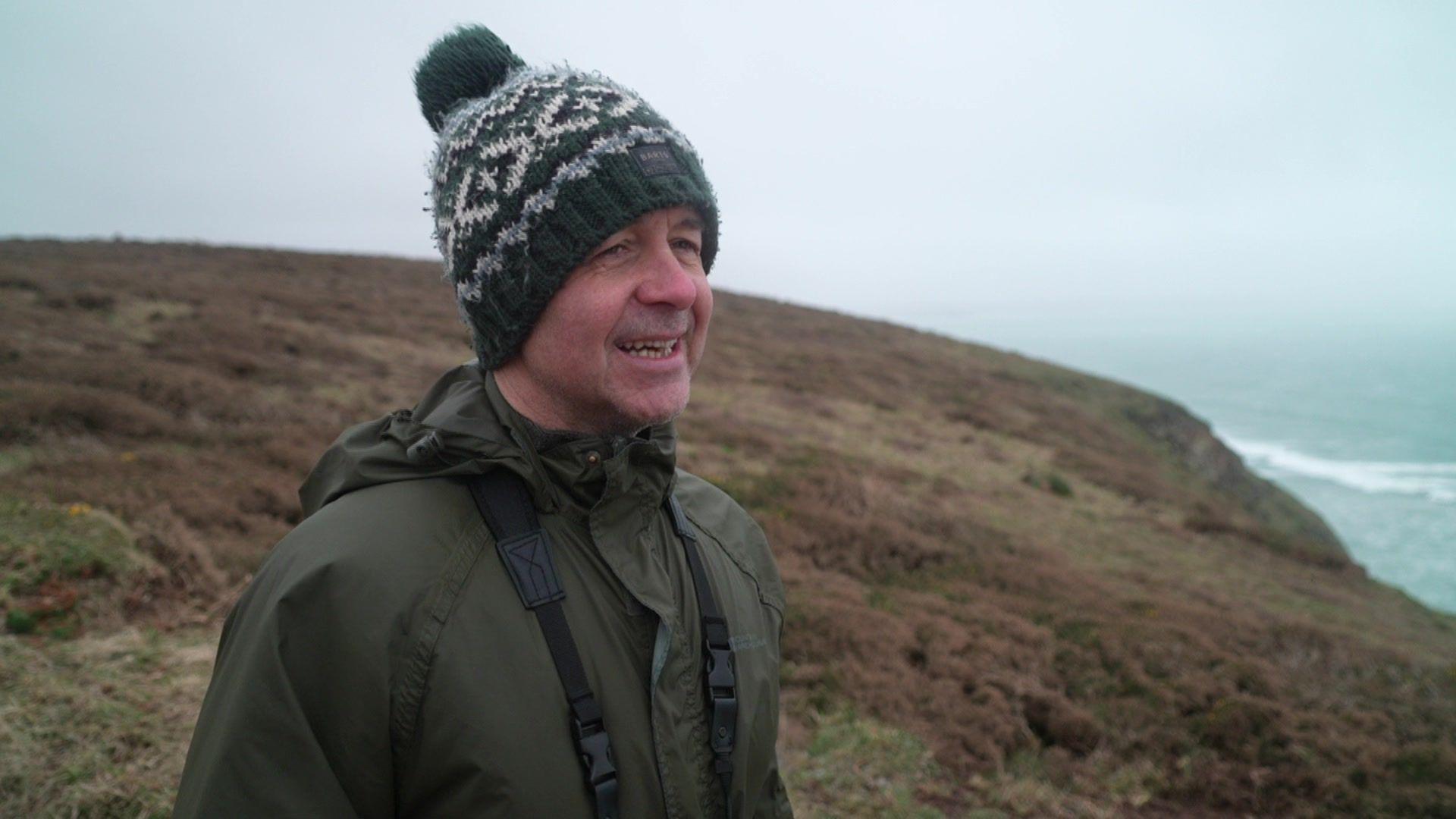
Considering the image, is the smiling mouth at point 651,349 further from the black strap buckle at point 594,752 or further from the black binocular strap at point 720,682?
the black strap buckle at point 594,752

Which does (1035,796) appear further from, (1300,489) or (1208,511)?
(1300,489)

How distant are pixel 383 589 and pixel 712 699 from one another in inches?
26.6

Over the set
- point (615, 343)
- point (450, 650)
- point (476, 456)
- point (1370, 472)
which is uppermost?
point (1370, 472)

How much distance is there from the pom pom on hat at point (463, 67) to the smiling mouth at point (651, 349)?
77 cm

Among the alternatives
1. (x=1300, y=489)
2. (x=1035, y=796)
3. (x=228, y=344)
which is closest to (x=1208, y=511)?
(x=1035, y=796)

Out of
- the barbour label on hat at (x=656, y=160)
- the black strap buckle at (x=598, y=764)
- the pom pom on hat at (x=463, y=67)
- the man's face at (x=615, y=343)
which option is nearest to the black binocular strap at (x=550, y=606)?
the black strap buckle at (x=598, y=764)

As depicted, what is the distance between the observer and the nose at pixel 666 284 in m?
1.51

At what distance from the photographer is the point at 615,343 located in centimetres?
151

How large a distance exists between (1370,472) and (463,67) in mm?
55858

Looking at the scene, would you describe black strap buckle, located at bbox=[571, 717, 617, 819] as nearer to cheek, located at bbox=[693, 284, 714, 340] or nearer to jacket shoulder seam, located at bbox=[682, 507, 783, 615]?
jacket shoulder seam, located at bbox=[682, 507, 783, 615]

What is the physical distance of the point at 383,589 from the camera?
1.22m

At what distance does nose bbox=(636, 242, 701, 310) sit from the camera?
4.96 feet

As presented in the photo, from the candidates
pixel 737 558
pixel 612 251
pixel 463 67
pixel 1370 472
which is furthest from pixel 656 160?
pixel 1370 472

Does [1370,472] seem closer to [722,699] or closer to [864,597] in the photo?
[864,597]
